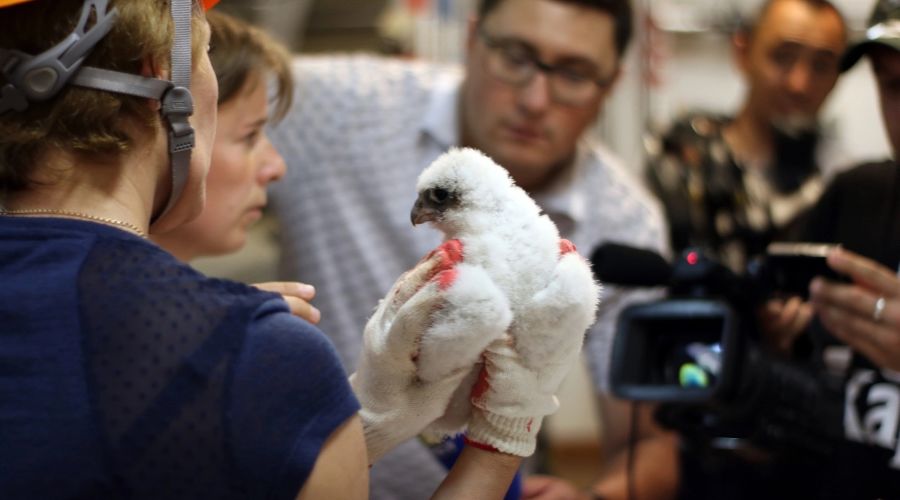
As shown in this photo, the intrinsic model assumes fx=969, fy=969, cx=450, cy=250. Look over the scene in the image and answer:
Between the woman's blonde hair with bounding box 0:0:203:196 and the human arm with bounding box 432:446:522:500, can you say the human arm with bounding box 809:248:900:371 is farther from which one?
the woman's blonde hair with bounding box 0:0:203:196

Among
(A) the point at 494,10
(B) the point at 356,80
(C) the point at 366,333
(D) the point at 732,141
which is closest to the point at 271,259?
(B) the point at 356,80

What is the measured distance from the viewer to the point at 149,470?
2.44ft

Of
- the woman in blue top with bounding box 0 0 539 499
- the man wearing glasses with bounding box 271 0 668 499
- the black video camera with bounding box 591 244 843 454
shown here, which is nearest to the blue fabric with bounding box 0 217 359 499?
the woman in blue top with bounding box 0 0 539 499

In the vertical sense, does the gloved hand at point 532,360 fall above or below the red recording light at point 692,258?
above

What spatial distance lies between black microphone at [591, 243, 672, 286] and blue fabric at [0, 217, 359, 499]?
642 mm

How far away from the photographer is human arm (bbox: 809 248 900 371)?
3.90 ft

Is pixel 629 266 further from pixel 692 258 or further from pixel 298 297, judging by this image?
pixel 298 297

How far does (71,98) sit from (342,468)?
1.21 ft

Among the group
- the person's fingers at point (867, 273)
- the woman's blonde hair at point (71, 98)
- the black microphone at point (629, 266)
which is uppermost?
the woman's blonde hair at point (71, 98)

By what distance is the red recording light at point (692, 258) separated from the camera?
1.35 metres

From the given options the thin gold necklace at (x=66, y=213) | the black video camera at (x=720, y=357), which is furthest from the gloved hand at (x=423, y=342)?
the black video camera at (x=720, y=357)

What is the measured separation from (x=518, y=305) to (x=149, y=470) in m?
0.32

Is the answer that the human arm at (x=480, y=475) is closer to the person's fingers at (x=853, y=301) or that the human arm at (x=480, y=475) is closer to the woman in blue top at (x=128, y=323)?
the woman in blue top at (x=128, y=323)

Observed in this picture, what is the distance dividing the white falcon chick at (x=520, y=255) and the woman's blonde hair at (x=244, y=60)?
427 millimetres
